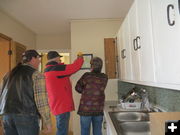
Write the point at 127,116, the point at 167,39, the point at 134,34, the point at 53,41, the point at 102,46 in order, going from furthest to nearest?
the point at 53,41
the point at 102,46
the point at 127,116
the point at 134,34
the point at 167,39

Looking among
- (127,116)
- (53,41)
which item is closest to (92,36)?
(53,41)

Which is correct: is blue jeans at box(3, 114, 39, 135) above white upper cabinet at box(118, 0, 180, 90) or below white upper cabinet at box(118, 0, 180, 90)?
below

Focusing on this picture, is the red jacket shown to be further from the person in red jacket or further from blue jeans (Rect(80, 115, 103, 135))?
blue jeans (Rect(80, 115, 103, 135))

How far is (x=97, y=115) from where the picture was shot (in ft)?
7.29

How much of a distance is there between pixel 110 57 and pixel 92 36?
547 millimetres

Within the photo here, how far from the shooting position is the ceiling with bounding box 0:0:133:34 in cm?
254

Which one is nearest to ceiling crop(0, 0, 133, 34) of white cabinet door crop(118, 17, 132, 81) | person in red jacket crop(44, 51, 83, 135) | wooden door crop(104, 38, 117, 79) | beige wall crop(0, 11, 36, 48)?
beige wall crop(0, 11, 36, 48)

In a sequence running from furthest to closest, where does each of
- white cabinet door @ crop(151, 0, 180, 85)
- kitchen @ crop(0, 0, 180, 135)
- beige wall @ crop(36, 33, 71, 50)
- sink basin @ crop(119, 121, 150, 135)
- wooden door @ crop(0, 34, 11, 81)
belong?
beige wall @ crop(36, 33, 71, 50) < wooden door @ crop(0, 34, 11, 81) < sink basin @ crop(119, 121, 150, 135) < kitchen @ crop(0, 0, 180, 135) < white cabinet door @ crop(151, 0, 180, 85)

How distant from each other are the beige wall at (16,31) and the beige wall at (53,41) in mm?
154

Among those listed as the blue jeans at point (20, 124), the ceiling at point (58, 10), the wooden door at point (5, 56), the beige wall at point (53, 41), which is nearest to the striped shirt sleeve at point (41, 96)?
the blue jeans at point (20, 124)

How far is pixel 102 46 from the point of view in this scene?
10.6ft

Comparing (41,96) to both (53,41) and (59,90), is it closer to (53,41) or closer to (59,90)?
(59,90)

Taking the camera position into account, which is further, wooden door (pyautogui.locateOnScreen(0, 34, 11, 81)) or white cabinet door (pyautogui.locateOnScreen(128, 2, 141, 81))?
wooden door (pyautogui.locateOnScreen(0, 34, 11, 81))

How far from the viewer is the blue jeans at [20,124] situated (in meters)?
1.63
